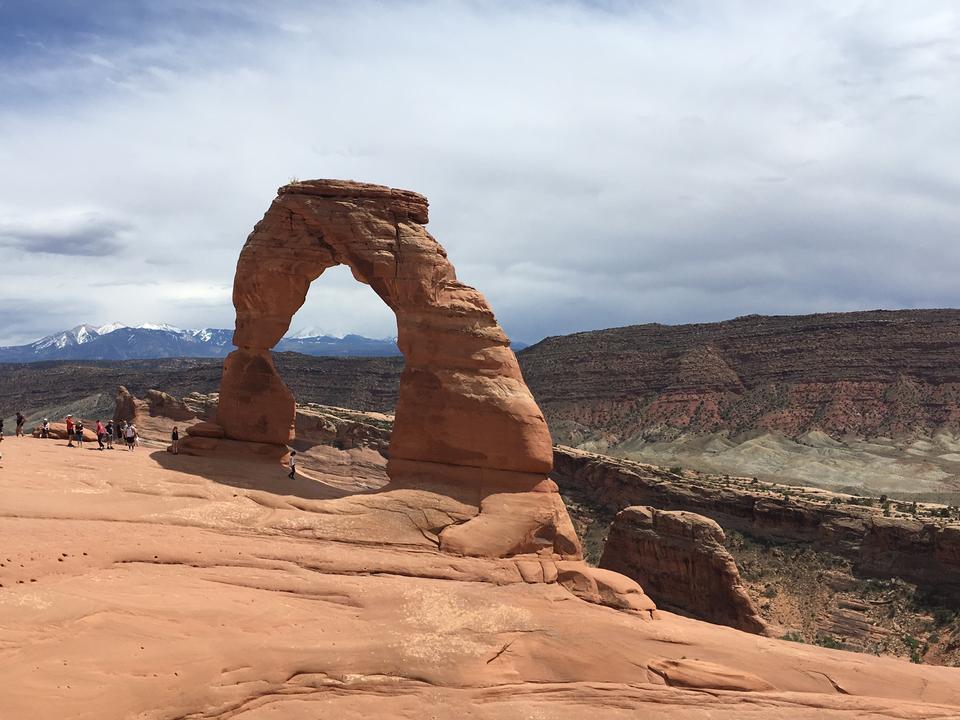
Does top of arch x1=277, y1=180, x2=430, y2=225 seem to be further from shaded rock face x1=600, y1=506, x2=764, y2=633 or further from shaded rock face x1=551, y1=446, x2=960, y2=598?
shaded rock face x1=551, y1=446, x2=960, y2=598

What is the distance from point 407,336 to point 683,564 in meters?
17.2

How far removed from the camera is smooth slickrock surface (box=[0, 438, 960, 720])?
38.3ft

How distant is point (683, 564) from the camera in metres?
32.2

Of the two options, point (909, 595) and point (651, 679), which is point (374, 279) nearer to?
point (651, 679)

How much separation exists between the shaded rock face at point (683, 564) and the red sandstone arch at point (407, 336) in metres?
13.3

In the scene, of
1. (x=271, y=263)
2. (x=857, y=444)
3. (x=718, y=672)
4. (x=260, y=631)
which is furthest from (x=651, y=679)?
(x=857, y=444)

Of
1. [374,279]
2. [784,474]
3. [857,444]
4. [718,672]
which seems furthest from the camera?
[857,444]

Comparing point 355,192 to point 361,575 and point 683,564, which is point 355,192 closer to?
point 361,575

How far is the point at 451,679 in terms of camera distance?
1333 centimetres

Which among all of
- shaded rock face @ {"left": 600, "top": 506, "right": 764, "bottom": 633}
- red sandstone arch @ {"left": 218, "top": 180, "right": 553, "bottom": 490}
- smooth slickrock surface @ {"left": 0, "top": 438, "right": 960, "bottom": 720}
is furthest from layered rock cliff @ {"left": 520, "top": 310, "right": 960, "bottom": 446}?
smooth slickrock surface @ {"left": 0, "top": 438, "right": 960, "bottom": 720}

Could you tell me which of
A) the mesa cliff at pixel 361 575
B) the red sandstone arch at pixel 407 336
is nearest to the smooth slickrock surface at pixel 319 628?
the mesa cliff at pixel 361 575

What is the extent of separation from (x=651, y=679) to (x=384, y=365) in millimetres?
107788

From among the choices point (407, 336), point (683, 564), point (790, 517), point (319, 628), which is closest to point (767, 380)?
point (790, 517)

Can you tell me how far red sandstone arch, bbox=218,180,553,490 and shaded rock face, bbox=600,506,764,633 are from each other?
13259mm
